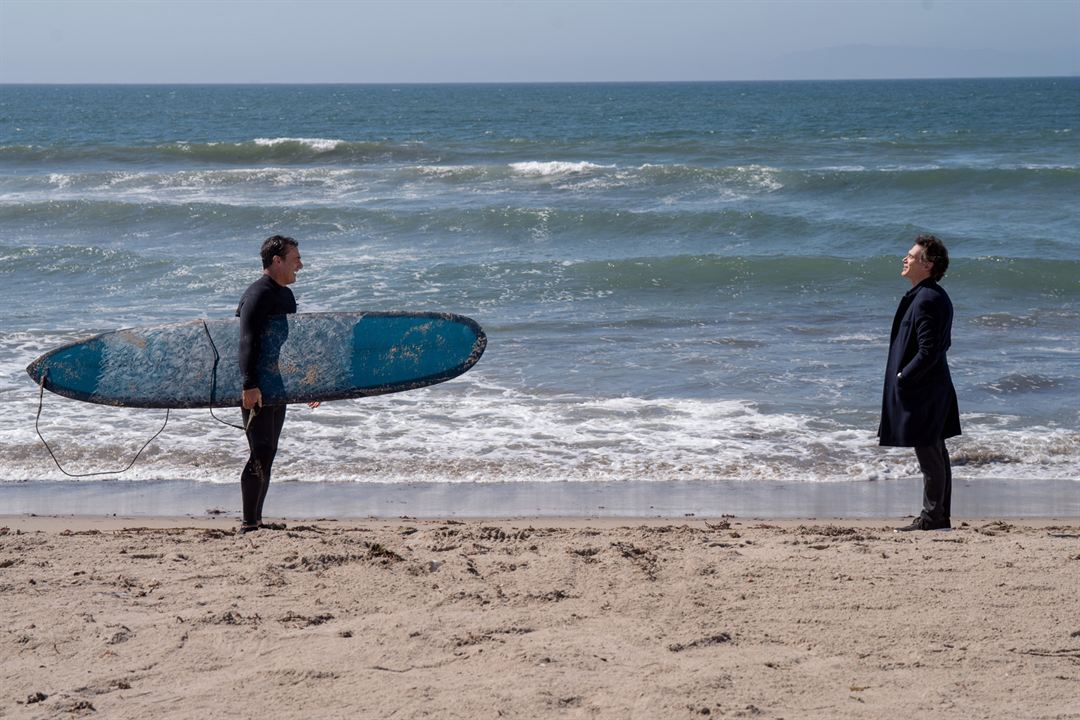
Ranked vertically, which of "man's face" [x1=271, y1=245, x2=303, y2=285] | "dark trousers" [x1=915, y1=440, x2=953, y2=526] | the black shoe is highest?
"man's face" [x1=271, y1=245, x2=303, y2=285]

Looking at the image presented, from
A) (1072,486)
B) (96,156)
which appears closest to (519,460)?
(1072,486)

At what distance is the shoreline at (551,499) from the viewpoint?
19.1 feet

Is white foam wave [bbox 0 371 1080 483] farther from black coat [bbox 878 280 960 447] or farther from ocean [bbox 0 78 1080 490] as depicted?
black coat [bbox 878 280 960 447]

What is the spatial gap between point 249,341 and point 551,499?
80.1 inches

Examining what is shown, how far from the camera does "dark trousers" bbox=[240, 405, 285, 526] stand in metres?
4.95

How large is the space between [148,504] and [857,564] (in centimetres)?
376

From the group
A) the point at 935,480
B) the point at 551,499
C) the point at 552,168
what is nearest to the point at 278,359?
the point at 551,499

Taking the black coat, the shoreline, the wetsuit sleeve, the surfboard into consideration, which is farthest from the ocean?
the wetsuit sleeve

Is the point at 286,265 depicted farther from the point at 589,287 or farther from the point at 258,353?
the point at 589,287

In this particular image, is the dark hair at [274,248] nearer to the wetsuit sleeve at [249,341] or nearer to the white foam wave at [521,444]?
the wetsuit sleeve at [249,341]

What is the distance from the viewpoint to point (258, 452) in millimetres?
4977

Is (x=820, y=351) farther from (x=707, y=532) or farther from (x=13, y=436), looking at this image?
(x=13, y=436)

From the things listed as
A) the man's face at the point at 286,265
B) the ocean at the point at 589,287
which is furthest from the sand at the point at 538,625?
the ocean at the point at 589,287

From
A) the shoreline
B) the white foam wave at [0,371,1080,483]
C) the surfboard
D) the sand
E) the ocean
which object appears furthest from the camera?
the ocean
